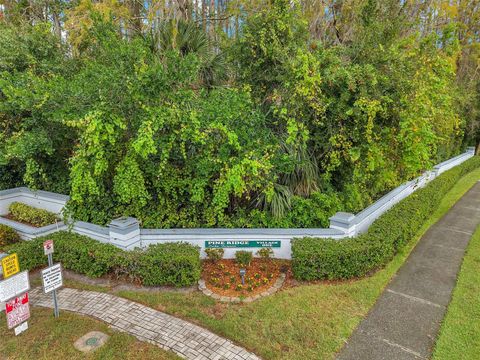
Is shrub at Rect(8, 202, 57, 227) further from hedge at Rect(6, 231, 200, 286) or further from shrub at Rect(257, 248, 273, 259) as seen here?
shrub at Rect(257, 248, 273, 259)

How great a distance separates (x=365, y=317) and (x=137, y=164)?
5144mm

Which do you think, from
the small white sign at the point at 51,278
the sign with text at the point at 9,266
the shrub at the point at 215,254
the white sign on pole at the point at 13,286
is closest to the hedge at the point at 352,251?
the shrub at the point at 215,254

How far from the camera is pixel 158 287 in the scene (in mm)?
6352

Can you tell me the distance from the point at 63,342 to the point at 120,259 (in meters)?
1.82

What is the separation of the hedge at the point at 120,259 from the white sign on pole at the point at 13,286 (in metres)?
1.89

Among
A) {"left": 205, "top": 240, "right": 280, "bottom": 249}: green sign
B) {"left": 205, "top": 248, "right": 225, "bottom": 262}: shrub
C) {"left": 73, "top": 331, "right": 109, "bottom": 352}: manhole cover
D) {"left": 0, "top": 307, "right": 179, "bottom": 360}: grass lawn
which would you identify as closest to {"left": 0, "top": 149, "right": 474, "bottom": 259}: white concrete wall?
{"left": 205, "top": 240, "right": 280, "bottom": 249}: green sign

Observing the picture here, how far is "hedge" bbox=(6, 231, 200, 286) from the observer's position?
6.25 metres

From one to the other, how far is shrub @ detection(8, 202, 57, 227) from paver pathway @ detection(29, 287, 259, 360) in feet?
10.0

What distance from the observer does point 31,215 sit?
9.10m

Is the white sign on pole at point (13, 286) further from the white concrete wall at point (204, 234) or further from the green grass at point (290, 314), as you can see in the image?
the white concrete wall at point (204, 234)

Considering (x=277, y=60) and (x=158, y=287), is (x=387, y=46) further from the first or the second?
(x=158, y=287)

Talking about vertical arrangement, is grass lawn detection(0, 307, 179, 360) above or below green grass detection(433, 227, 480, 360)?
above

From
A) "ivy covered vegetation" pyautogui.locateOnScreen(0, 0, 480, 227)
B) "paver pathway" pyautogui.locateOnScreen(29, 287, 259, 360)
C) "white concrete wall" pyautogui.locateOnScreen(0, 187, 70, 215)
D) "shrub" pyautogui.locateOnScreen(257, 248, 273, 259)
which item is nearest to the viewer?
"paver pathway" pyautogui.locateOnScreen(29, 287, 259, 360)

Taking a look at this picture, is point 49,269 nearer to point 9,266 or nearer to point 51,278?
point 51,278
